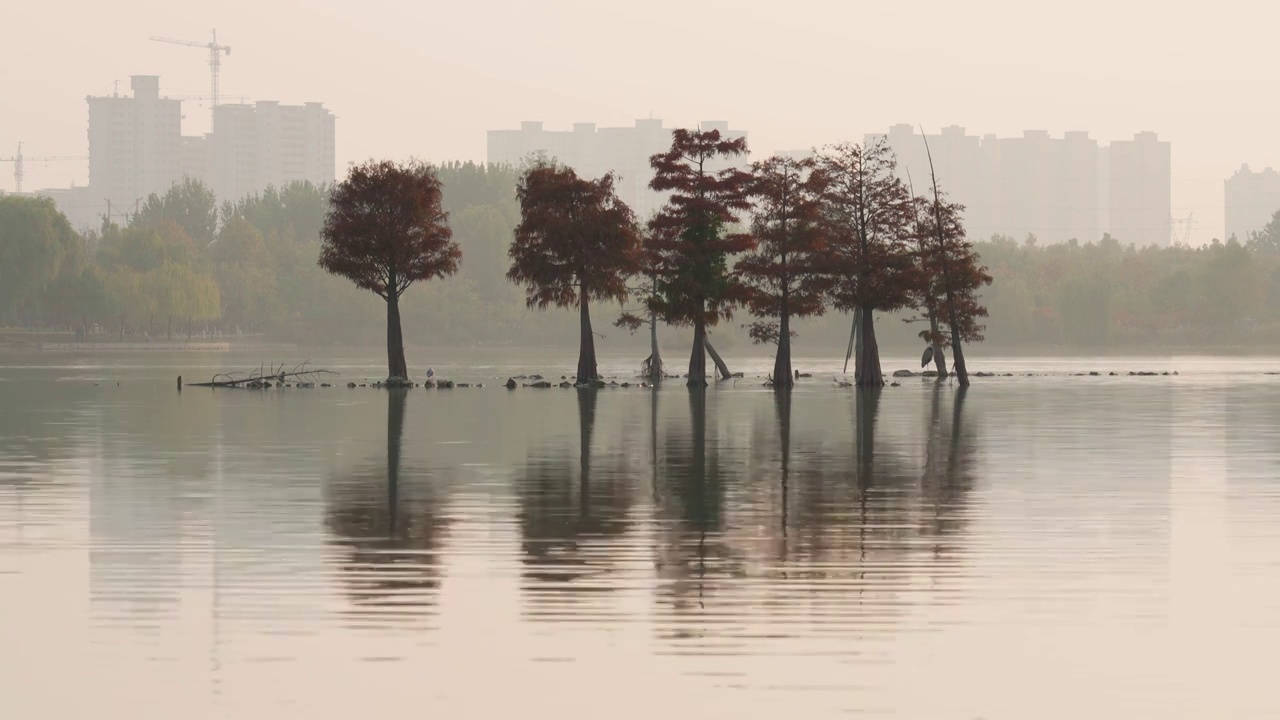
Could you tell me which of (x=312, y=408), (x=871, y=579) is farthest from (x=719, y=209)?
(x=871, y=579)

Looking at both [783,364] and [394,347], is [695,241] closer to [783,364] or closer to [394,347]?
[783,364]

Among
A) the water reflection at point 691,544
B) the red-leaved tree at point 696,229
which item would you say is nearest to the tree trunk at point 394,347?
the red-leaved tree at point 696,229

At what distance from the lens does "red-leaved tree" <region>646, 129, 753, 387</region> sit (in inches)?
2729

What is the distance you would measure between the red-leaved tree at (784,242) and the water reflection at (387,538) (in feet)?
138

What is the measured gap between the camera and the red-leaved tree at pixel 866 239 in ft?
235

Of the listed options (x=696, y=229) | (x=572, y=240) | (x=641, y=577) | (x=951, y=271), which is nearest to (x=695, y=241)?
(x=696, y=229)

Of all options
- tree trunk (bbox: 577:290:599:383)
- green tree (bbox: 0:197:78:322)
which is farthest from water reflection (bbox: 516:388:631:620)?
green tree (bbox: 0:197:78:322)

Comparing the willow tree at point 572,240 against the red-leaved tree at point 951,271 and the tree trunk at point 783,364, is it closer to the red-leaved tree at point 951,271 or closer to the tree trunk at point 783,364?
the tree trunk at point 783,364

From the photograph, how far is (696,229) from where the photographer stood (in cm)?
7012

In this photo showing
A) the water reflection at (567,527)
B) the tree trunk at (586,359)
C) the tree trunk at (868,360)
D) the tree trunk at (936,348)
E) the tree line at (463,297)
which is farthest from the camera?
the tree line at (463,297)

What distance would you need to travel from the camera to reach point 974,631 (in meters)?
13.6

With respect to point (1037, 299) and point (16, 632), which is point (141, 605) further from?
point (1037, 299)

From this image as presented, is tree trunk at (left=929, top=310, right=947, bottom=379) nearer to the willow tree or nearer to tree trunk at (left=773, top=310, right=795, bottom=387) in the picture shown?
tree trunk at (left=773, top=310, right=795, bottom=387)

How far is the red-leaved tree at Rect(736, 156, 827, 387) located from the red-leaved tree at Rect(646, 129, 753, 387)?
1009mm
